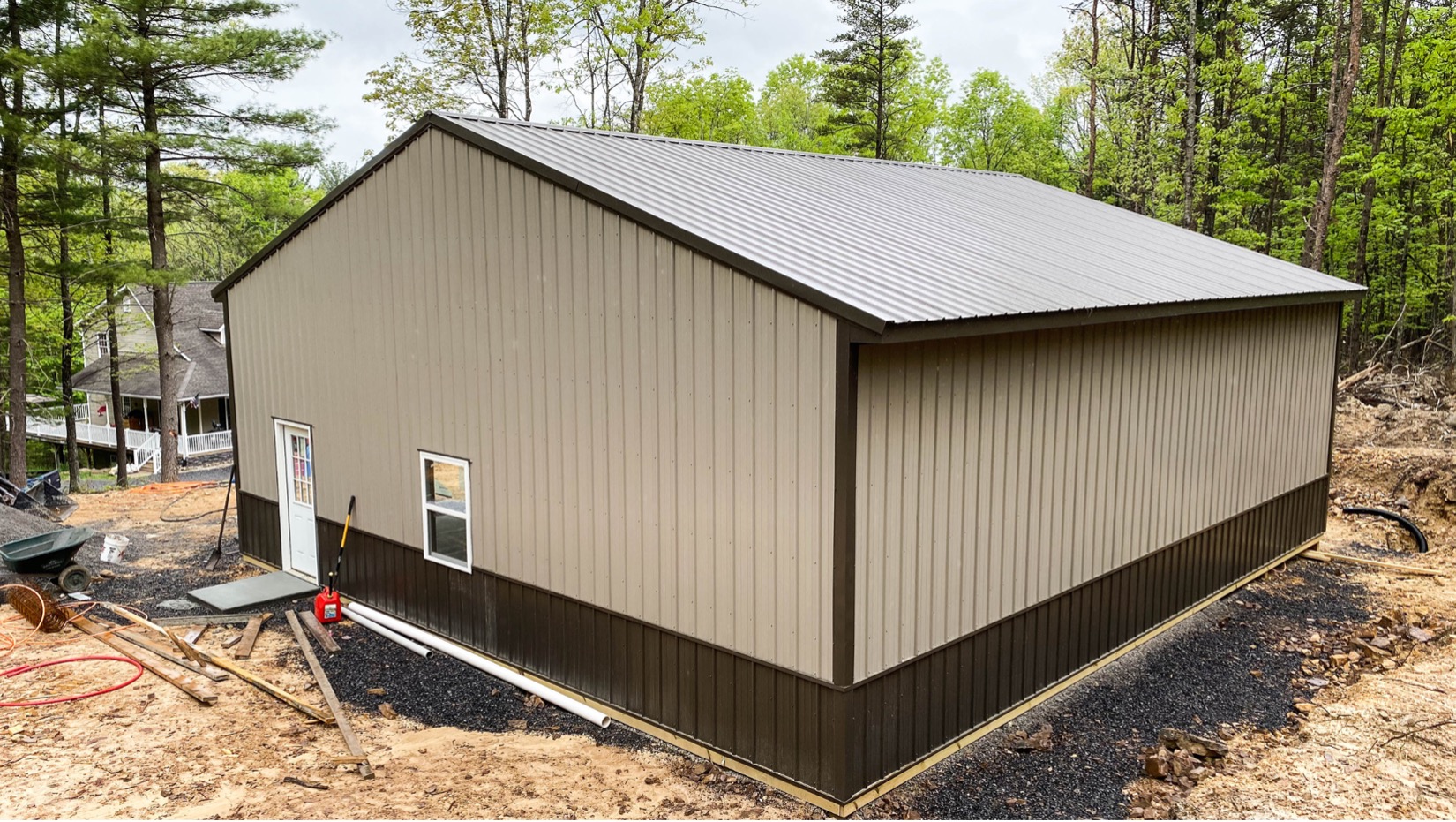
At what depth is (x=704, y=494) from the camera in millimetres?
6352

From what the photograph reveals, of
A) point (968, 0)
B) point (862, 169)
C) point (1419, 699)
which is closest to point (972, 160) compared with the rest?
point (968, 0)

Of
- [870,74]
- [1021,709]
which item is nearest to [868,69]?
[870,74]

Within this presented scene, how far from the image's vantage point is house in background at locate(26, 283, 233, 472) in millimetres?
29203

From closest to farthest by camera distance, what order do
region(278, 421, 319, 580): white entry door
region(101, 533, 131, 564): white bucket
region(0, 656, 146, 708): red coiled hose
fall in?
1. region(0, 656, 146, 708): red coiled hose
2. region(278, 421, 319, 580): white entry door
3. region(101, 533, 131, 564): white bucket

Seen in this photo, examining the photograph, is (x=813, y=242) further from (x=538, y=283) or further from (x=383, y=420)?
(x=383, y=420)

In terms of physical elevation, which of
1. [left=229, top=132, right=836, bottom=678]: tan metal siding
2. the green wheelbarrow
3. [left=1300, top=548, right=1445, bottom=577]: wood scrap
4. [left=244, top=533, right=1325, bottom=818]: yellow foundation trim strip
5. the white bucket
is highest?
[left=229, top=132, right=836, bottom=678]: tan metal siding

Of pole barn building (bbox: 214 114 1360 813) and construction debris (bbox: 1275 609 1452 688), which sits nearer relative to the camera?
pole barn building (bbox: 214 114 1360 813)

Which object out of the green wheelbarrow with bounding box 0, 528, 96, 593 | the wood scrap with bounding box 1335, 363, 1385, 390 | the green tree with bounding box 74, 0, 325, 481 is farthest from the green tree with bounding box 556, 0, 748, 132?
the green wheelbarrow with bounding box 0, 528, 96, 593

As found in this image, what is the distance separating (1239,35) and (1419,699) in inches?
848

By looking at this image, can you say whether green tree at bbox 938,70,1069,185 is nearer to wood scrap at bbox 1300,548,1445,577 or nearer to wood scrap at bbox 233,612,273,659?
wood scrap at bbox 1300,548,1445,577

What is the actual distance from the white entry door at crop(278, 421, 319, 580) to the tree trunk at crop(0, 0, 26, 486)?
10.4 meters

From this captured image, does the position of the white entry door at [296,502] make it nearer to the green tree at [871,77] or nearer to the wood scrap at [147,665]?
the wood scrap at [147,665]

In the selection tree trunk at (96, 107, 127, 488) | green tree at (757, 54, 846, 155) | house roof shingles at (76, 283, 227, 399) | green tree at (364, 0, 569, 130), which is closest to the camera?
tree trunk at (96, 107, 127, 488)

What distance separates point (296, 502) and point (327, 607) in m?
1.96
